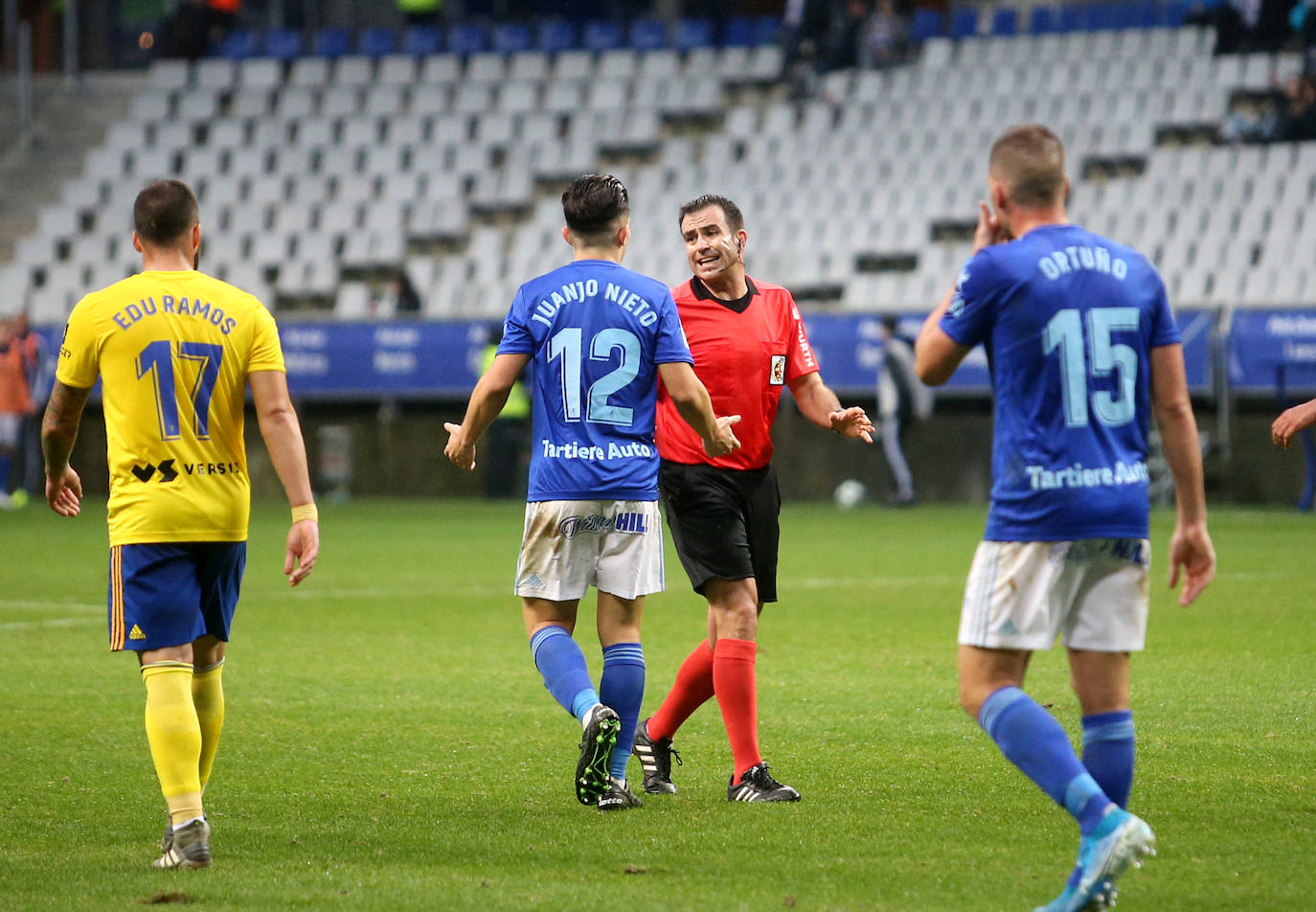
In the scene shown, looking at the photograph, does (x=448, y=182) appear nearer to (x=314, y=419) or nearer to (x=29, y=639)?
(x=314, y=419)

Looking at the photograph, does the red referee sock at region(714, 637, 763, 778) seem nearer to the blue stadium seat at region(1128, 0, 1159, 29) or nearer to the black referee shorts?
the black referee shorts

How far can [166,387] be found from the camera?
4992 mm

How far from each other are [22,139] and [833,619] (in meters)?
25.3

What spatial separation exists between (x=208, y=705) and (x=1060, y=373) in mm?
2730

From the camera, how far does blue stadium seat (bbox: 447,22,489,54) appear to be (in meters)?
31.2

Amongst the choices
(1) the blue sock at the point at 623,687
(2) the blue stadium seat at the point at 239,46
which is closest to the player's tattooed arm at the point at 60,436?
(1) the blue sock at the point at 623,687

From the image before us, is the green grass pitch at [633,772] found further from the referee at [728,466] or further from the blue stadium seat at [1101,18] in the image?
the blue stadium seat at [1101,18]

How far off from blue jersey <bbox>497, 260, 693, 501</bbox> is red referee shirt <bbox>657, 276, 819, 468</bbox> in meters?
0.49

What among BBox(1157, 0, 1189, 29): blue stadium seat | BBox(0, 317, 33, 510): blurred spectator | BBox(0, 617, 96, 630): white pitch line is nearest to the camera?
BBox(0, 617, 96, 630): white pitch line

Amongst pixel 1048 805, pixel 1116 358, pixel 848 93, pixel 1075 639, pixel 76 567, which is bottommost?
pixel 76 567

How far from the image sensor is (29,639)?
9.92m

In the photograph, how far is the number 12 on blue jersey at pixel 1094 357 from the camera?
4.30 meters

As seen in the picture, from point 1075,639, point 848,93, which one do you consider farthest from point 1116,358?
point 848,93

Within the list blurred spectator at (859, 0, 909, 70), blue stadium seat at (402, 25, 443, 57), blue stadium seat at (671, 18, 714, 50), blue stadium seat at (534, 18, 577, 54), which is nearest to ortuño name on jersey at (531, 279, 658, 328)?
blurred spectator at (859, 0, 909, 70)
